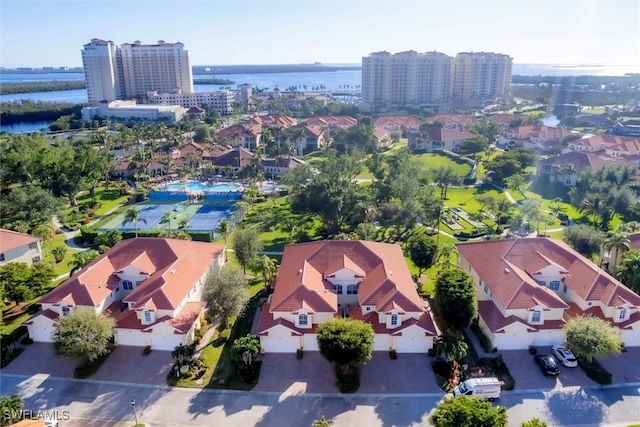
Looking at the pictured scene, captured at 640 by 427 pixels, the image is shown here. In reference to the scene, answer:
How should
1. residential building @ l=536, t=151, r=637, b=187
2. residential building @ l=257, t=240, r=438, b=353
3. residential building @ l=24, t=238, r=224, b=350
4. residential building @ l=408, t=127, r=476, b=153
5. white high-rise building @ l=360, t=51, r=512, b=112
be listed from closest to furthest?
residential building @ l=257, t=240, r=438, b=353
residential building @ l=24, t=238, r=224, b=350
residential building @ l=536, t=151, r=637, b=187
residential building @ l=408, t=127, r=476, b=153
white high-rise building @ l=360, t=51, r=512, b=112

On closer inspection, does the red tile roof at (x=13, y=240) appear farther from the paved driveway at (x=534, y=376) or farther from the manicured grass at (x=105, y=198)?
the paved driveway at (x=534, y=376)

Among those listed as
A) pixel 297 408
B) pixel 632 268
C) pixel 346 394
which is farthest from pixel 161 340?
pixel 632 268

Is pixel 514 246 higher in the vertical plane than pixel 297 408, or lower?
higher

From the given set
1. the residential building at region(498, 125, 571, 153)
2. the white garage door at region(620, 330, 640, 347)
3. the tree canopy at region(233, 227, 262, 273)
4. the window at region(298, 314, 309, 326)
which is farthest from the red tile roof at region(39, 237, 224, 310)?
the residential building at region(498, 125, 571, 153)

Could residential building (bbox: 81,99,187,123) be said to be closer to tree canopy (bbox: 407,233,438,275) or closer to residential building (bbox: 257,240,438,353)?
tree canopy (bbox: 407,233,438,275)

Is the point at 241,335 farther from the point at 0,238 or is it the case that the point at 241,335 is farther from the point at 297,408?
the point at 0,238

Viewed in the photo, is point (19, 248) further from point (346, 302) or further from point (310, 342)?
point (346, 302)
